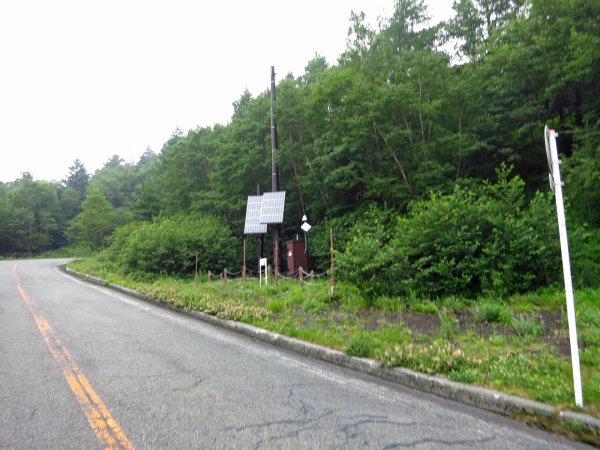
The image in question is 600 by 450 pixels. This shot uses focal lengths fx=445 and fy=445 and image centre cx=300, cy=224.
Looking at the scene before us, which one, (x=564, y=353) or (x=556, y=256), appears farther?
(x=556, y=256)

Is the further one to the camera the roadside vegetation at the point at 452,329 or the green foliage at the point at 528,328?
the green foliage at the point at 528,328

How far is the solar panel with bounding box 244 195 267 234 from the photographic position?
19.4 metres

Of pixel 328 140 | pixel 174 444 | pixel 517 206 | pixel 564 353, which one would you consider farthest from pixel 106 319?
pixel 328 140

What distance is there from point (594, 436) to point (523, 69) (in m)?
16.4

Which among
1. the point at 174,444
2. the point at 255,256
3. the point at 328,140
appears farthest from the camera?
the point at 255,256

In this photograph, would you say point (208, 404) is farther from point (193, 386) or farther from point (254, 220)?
point (254, 220)

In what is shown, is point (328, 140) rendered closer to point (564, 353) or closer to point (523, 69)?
point (523, 69)

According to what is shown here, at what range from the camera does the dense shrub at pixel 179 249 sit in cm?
2014

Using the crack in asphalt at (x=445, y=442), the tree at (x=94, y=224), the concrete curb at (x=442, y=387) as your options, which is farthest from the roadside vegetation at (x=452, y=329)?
the tree at (x=94, y=224)

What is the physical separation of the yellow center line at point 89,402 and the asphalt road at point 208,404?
0.5 inches

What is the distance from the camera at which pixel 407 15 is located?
26172 mm

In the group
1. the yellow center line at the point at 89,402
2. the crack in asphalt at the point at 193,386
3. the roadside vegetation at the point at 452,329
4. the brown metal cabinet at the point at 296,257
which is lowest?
the crack in asphalt at the point at 193,386

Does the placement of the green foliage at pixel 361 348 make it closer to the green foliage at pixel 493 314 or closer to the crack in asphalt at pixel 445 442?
the crack in asphalt at pixel 445 442

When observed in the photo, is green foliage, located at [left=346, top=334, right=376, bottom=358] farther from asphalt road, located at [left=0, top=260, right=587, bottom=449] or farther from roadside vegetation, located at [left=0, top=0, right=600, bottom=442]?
asphalt road, located at [left=0, top=260, right=587, bottom=449]
